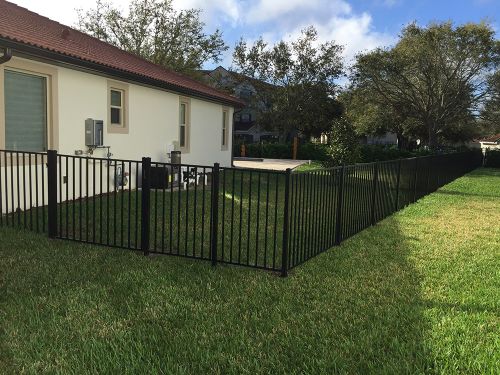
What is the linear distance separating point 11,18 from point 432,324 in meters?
9.58

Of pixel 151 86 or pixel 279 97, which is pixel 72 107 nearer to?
pixel 151 86

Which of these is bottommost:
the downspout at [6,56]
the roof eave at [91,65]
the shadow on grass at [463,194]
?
the shadow on grass at [463,194]

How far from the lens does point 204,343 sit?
333 centimetres

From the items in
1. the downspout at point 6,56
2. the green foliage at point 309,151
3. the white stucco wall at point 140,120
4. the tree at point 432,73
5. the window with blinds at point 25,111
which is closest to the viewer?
the downspout at point 6,56

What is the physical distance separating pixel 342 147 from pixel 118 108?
8085 mm

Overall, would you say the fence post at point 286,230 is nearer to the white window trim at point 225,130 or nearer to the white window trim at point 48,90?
the white window trim at point 48,90

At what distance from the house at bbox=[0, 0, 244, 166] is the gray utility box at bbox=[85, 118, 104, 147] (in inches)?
2.4

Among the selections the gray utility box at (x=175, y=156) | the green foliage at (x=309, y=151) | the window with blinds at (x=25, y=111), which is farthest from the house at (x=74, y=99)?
the green foliage at (x=309, y=151)

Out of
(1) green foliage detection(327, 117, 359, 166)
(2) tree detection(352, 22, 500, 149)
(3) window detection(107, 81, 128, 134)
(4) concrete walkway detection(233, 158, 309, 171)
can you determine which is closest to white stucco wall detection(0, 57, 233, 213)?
(3) window detection(107, 81, 128, 134)

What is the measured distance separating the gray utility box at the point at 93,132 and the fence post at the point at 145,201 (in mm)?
4848

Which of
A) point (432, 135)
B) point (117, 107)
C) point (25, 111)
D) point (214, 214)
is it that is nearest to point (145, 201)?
point (214, 214)

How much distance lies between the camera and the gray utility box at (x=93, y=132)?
9688 mm

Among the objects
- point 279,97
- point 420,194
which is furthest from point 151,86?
point 279,97

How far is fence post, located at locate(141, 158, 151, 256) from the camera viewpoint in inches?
213
